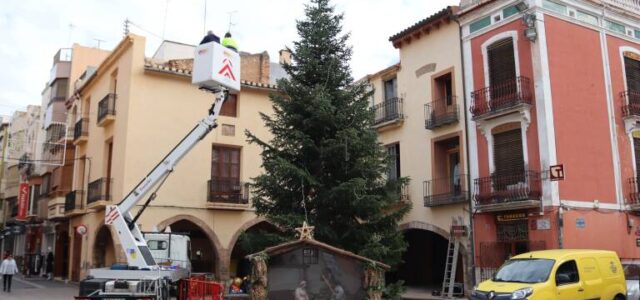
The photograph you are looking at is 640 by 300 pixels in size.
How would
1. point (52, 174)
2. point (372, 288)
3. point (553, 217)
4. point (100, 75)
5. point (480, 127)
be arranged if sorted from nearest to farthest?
point (372, 288), point (553, 217), point (480, 127), point (100, 75), point (52, 174)

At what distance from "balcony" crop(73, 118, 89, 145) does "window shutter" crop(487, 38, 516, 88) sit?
20058 mm

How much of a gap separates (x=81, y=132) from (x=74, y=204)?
371 centimetres

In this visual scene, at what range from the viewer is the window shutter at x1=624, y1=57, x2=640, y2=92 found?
64.7 feet

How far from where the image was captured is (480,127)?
1889 centimetres

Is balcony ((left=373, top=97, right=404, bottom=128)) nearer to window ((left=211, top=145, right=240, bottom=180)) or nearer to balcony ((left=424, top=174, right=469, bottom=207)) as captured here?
balcony ((left=424, top=174, right=469, bottom=207))

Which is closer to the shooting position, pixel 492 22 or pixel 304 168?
pixel 304 168

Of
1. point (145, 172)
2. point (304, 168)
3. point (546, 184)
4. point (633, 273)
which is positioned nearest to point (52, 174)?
point (145, 172)

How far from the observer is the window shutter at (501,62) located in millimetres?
18459

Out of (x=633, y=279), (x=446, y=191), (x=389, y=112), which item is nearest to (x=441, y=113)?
(x=446, y=191)

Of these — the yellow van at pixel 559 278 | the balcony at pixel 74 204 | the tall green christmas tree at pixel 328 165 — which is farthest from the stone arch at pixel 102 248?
the yellow van at pixel 559 278

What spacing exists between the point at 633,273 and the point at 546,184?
→ 3159mm

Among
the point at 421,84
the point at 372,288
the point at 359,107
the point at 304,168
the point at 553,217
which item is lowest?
the point at 372,288

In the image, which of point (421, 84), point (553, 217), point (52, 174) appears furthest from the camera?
point (52, 174)

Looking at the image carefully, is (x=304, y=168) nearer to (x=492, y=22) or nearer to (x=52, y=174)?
(x=492, y=22)
